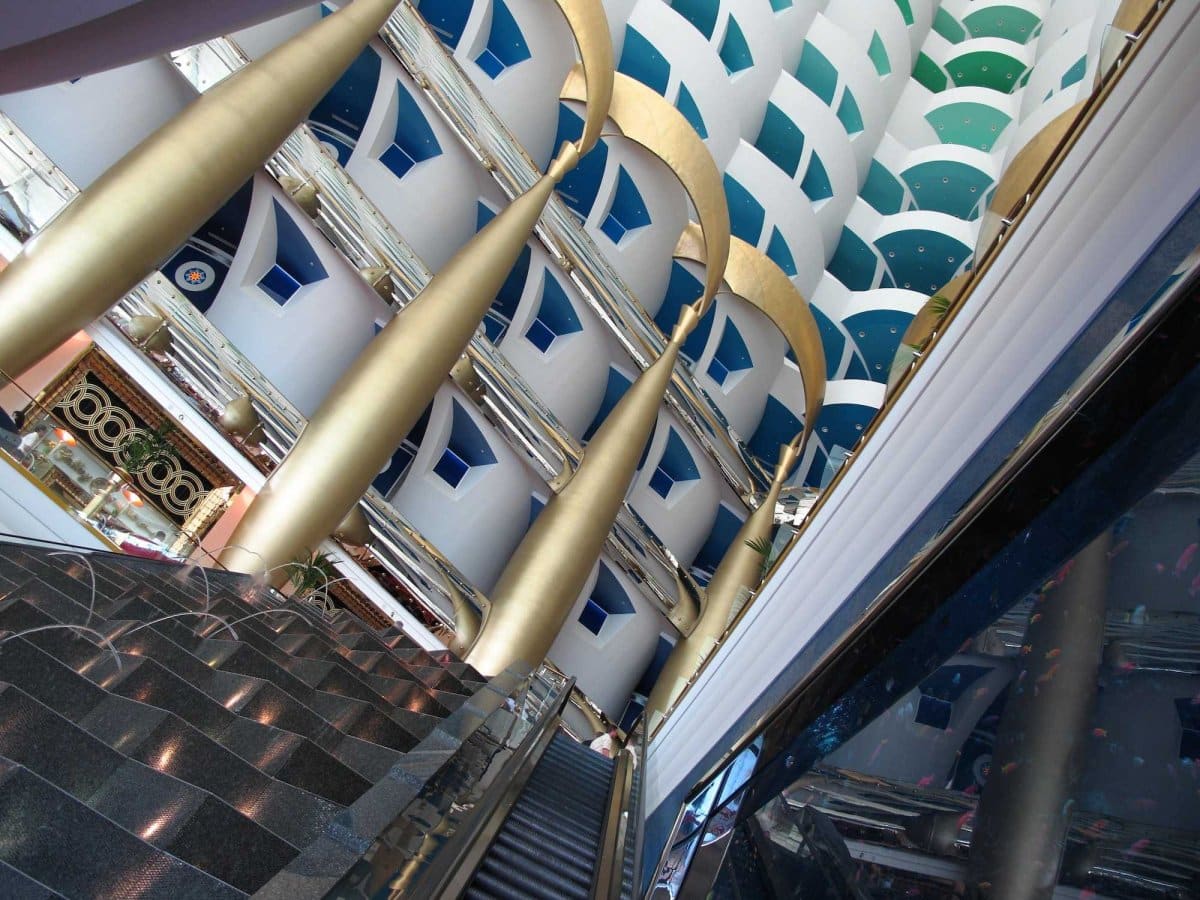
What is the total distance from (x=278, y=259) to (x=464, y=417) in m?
2.77

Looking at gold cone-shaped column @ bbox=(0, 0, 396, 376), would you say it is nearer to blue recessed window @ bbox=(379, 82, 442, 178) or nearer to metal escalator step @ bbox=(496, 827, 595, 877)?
blue recessed window @ bbox=(379, 82, 442, 178)

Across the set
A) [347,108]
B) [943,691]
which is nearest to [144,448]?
[347,108]

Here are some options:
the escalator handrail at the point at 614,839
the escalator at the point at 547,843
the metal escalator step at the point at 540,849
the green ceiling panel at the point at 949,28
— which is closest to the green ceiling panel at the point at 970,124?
the green ceiling panel at the point at 949,28

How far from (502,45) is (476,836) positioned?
38.6ft

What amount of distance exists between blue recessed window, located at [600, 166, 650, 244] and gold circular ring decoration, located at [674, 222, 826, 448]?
0.70 meters

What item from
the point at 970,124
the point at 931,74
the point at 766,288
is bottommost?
the point at 766,288

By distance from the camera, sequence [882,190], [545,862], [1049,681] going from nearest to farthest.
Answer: [1049,681] → [545,862] → [882,190]

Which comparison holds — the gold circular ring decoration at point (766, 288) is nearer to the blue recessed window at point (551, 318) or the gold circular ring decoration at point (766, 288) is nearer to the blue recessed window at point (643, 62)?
the blue recessed window at point (551, 318)

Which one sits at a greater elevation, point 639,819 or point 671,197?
point 671,197

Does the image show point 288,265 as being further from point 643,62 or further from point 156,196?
point 643,62

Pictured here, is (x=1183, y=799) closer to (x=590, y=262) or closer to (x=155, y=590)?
(x=155, y=590)

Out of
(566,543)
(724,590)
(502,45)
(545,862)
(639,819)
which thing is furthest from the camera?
(724,590)

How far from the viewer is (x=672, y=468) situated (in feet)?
48.9

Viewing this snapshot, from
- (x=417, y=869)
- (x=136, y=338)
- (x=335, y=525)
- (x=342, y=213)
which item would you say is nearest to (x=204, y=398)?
(x=136, y=338)
